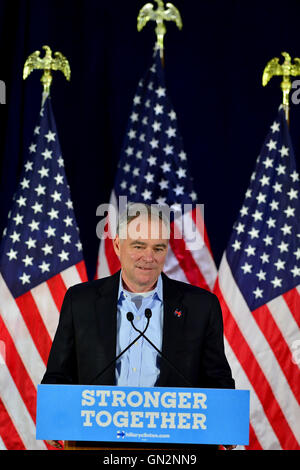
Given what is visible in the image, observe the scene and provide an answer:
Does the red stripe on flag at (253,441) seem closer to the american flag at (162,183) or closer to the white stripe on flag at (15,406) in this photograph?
the american flag at (162,183)

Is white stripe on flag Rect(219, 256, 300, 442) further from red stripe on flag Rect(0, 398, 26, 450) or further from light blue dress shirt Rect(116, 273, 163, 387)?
light blue dress shirt Rect(116, 273, 163, 387)

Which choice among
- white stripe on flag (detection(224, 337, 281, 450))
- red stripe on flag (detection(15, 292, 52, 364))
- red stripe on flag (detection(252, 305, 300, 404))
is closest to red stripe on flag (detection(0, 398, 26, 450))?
red stripe on flag (detection(15, 292, 52, 364))

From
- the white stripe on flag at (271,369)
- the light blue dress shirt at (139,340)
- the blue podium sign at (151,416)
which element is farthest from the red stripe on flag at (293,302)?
the blue podium sign at (151,416)

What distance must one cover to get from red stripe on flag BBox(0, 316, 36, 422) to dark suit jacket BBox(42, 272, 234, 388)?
1.82 meters

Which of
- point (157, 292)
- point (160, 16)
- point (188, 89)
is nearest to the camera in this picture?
point (157, 292)

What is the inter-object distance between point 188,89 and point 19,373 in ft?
8.13

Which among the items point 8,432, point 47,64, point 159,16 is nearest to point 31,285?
point 8,432

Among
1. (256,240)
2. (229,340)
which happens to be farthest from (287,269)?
(229,340)

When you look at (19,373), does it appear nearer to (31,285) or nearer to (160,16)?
(31,285)

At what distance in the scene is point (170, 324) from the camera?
2576 millimetres

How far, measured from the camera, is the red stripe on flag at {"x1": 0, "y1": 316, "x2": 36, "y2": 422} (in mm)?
4340

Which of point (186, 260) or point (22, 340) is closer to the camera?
point (22, 340)

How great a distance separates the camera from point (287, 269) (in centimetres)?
441

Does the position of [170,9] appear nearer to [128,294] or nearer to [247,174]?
[247,174]
